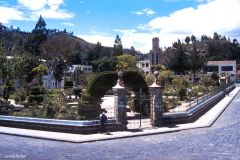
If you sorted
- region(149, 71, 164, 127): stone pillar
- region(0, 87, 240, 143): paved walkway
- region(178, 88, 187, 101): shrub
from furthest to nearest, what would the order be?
region(178, 88, 187, 101): shrub → region(149, 71, 164, 127): stone pillar → region(0, 87, 240, 143): paved walkway

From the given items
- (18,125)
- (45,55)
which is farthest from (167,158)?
(45,55)

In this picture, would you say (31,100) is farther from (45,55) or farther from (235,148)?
(45,55)

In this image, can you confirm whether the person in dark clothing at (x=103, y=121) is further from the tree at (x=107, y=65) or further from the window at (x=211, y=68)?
the window at (x=211, y=68)

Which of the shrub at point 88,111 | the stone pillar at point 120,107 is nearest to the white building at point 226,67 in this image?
the shrub at point 88,111

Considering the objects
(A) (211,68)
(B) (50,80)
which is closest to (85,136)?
(B) (50,80)

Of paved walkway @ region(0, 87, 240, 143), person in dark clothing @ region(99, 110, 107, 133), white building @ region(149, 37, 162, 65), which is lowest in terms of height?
paved walkway @ region(0, 87, 240, 143)

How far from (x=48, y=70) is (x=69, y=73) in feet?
Result: 57.5

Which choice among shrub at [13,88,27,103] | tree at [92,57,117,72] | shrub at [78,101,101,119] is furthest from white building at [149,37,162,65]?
shrub at [78,101,101,119]

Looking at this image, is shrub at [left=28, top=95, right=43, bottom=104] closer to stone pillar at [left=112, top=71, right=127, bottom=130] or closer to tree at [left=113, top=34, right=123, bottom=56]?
stone pillar at [left=112, top=71, right=127, bottom=130]

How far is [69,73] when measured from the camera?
3676 inches

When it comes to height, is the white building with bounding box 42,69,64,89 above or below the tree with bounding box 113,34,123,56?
below

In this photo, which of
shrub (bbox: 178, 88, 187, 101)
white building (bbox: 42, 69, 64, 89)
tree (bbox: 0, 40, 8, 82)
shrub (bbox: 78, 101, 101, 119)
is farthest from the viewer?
white building (bbox: 42, 69, 64, 89)

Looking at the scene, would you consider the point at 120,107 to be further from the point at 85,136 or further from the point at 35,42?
the point at 35,42

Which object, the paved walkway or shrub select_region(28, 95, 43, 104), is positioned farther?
shrub select_region(28, 95, 43, 104)
